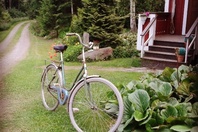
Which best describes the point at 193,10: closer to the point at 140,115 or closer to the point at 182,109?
the point at 182,109

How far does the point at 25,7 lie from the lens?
1.64 m

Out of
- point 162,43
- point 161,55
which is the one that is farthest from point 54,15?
point 162,43

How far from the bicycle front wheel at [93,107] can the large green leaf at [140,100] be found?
120 mm

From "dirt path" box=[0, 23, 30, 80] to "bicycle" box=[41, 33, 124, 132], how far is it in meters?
0.25

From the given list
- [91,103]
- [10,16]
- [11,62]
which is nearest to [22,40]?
[11,62]

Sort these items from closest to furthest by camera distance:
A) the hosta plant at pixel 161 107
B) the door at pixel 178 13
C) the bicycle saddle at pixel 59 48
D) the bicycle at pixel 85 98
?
the hosta plant at pixel 161 107 < the bicycle at pixel 85 98 < the bicycle saddle at pixel 59 48 < the door at pixel 178 13

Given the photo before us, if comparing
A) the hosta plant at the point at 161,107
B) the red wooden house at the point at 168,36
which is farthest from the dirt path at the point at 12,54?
the red wooden house at the point at 168,36

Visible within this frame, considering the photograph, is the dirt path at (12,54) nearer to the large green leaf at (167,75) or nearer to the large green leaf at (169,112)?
the large green leaf at (169,112)

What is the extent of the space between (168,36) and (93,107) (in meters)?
2.14

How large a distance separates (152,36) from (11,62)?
7.71ft

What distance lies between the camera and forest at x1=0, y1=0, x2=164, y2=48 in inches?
62.9

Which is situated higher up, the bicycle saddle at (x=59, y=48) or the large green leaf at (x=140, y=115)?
the bicycle saddle at (x=59, y=48)

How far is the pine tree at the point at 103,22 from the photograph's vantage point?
2.31m

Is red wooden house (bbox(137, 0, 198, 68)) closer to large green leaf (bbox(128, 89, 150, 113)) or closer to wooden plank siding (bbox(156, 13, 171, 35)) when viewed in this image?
wooden plank siding (bbox(156, 13, 171, 35))
